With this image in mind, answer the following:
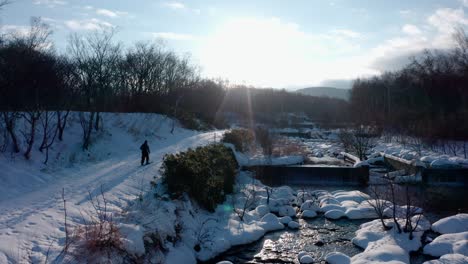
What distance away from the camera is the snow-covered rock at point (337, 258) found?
404 inches

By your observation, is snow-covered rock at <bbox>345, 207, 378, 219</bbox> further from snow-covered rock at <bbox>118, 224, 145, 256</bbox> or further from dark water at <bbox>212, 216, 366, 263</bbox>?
snow-covered rock at <bbox>118, 224, 145, 256</bbox>

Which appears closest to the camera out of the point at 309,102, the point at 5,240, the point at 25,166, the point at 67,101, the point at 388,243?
the point at 5,240

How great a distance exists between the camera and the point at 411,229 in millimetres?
11789

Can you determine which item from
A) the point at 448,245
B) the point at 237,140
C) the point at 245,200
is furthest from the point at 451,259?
the point at 237,140

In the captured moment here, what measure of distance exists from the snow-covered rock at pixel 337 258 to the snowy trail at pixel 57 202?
5.83 metres

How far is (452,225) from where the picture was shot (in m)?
12.7

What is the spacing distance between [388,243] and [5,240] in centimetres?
990

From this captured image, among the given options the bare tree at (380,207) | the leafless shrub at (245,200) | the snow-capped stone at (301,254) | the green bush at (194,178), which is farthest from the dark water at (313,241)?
the green bush at (194,178)

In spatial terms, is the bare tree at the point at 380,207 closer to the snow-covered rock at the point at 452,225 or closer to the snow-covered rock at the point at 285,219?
the snow-covered rock at the point at 452,225

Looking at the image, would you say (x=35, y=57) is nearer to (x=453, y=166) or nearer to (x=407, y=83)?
(x=453, y=166)

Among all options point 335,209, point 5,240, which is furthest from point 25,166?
point 335,209

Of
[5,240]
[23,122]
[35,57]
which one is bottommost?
[5,240]

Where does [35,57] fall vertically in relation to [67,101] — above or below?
above

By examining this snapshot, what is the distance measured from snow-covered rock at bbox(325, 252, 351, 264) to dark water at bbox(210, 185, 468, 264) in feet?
0.70
